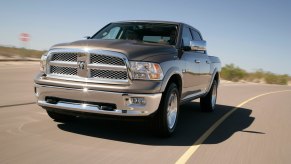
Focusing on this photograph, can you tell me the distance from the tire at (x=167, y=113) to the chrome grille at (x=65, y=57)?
1444 millimetres

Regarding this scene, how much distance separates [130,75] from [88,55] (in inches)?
26.9

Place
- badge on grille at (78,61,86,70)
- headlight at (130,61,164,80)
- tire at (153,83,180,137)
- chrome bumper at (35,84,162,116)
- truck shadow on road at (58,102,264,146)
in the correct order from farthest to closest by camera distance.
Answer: truck shadow on road at (58,102,264,146)
tire at (153,83,180,137)
badge on grille at (78,61,86,70)
headlight at (130,61,164,80)
chrome bumper at (35,84,162,116)

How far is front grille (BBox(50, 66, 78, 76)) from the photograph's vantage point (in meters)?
5.94

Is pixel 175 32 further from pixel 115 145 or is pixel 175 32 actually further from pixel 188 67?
pixel 115 145

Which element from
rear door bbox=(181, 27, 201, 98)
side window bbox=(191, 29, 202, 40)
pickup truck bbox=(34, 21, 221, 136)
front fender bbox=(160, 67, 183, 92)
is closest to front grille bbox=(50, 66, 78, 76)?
pickup truck bbox=(34, 21, 221, 136)

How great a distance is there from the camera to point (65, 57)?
605 centimetres

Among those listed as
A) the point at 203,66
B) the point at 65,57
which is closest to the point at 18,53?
the point at 203,66

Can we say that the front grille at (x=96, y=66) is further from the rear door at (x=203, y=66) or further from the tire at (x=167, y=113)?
the rear door at (x=203, y=66)

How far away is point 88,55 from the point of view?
5809 millimetres

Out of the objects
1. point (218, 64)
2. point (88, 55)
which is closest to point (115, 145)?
point (88, 55)

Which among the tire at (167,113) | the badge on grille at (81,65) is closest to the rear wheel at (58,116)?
the badge on grille at (81,65)

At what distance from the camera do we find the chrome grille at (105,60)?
226 inches

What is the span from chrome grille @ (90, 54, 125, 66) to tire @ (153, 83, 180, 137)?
92 centimetres

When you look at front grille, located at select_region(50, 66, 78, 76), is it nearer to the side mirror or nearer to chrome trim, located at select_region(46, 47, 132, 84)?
chrome trim, located at select_region(46, 47, 132, 84)
